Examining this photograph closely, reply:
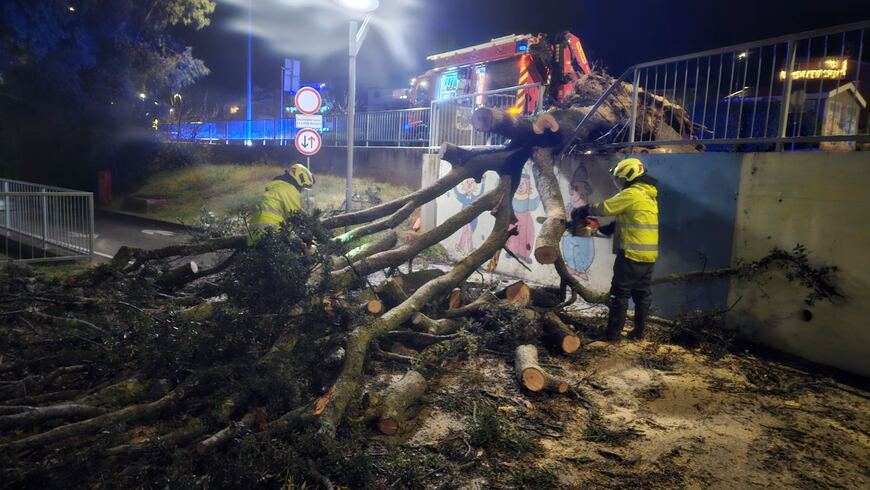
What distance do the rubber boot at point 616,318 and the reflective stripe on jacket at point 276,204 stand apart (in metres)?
3.86

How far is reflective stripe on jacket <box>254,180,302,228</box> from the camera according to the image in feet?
21.0

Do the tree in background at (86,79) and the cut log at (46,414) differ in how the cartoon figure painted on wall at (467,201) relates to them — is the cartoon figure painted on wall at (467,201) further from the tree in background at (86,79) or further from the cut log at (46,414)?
the tree in background at (86,79)

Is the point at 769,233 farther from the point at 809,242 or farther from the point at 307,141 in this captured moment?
the point at 307,141

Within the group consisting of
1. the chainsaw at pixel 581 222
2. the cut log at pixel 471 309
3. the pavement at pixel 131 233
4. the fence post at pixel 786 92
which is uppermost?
the fence post at pixel 786 92

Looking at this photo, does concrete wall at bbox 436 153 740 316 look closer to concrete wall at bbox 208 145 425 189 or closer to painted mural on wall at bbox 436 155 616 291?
painted mural on wall at bbox 436 155 616 291

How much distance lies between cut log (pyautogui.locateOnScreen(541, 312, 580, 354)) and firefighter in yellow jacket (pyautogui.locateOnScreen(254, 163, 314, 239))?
10.6 feet

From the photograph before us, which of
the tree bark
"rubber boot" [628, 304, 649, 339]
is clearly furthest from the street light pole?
"rubber boot" [628, 304, 649, 339]

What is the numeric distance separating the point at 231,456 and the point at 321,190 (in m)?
13.0

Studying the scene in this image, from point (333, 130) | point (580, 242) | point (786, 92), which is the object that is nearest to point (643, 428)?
point (786, 92)

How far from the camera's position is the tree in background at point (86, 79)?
1625 centimetres

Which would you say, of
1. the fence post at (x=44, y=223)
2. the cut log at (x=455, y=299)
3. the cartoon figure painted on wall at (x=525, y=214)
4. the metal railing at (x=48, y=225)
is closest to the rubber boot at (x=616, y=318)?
the cut log at (x=455, y=299)

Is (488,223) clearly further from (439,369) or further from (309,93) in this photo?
(439,369)

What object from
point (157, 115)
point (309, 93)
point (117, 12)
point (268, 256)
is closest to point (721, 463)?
point (268, 256)

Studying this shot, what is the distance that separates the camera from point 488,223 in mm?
10117
